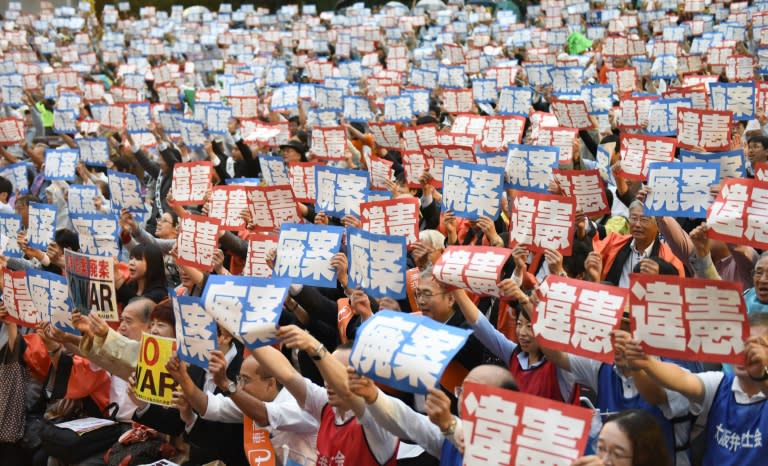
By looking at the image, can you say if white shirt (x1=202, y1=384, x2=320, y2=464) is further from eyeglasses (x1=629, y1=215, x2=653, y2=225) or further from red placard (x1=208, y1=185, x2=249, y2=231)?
red placard (x1=208, y1=185, x2=249, y2=231)

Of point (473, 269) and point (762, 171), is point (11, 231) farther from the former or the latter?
point (762, 171)

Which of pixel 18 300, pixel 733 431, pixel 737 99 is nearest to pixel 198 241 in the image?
pixel 18 300

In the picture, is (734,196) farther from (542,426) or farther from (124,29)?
(124,29)

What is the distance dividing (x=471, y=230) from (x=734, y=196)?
8.51 feet

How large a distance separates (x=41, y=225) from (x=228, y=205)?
1.62 metres

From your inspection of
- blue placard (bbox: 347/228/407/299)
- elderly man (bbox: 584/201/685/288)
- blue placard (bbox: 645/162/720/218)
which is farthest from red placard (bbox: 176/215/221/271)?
blue placard (bbox: 645/162/720/218)

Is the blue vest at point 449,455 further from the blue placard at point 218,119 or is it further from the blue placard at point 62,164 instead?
the blue placard at point 218,119

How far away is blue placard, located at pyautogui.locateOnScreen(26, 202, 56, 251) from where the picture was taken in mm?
8602

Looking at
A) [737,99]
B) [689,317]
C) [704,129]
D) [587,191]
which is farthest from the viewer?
[737,99]

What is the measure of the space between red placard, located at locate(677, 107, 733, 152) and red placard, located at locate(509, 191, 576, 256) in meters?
3.05

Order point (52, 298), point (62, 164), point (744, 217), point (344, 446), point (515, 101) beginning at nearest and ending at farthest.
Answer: point (344, 446)
point (744, 217)
point (52, 298)
point (62, 164)
point (515, 101)

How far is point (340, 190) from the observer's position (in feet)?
25.2

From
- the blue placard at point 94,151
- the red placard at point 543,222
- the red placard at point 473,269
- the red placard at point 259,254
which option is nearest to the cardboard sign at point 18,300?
the red placard at point 259,254

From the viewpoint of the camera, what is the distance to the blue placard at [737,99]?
10.1 meters
